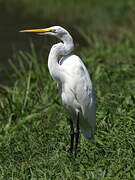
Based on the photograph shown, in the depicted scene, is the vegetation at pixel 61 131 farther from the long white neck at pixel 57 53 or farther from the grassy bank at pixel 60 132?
the long white neck at pixel 57 53

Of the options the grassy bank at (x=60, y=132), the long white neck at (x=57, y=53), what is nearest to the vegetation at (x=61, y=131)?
the grassy bank at (x=60, y=132)

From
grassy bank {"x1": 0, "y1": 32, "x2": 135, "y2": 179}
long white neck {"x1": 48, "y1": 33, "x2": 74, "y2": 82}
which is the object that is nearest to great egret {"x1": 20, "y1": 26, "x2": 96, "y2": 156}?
long white neck {"x1": 48, "y1": 33, "x2": 74, "y2": 82}

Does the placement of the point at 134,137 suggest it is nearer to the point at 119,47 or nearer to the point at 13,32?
the point at 119,47

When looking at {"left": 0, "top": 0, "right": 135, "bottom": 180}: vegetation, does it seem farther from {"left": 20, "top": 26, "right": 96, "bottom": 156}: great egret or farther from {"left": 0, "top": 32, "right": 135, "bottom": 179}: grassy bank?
{"left": 20, "top": 26, "right": 96, "bottom": 156}: great egret

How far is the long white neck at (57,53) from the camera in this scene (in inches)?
141

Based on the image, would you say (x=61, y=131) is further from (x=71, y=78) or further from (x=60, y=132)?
(x=71, y=78)

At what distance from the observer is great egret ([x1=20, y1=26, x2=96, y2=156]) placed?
3.60 metres

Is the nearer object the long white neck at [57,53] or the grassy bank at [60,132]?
the grassy bank at [60,132]

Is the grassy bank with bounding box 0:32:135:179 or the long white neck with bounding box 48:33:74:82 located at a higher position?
the long white neck with bounding box 48:33:74:82

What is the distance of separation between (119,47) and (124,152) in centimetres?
388

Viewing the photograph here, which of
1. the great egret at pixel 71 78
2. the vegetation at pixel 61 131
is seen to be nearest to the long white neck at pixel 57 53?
the great egret at pixel 71 78

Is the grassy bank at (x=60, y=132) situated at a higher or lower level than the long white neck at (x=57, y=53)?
lower

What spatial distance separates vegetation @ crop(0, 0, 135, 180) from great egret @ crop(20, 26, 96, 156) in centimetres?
28

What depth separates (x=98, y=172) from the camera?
3170 mm
